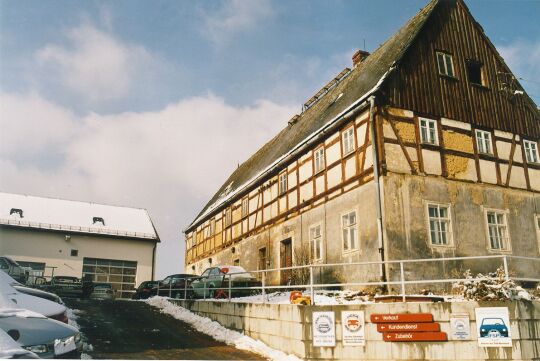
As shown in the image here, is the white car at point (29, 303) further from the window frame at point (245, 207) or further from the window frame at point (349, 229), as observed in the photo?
the window frame at point (245, 207)

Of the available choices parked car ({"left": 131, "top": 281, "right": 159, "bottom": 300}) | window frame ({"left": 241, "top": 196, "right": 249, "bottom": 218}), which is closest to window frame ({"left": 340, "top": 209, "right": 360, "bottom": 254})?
window frame ({"left": 241, "top": 196, "right": 249, "bottom": 218})

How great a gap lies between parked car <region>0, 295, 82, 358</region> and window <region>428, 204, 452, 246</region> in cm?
1146

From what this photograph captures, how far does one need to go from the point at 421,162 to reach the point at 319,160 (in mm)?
4466

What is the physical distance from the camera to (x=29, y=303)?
10359 mm

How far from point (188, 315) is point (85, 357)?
7.31 m

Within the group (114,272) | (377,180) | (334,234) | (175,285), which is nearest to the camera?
(377,180)

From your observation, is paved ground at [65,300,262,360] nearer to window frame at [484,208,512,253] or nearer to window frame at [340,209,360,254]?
window frame at [340,209,360,254]

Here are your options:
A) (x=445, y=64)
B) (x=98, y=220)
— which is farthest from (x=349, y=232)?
(x=98, y=220)

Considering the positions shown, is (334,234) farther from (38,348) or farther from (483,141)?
(38,348)

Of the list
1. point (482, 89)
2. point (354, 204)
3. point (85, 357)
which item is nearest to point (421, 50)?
point (482, 89)

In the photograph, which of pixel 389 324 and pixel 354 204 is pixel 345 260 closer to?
pixel 354 204

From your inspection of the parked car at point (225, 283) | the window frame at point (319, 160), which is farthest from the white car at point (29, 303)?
the window frame at point (319, 160)

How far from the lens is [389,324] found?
1122cm

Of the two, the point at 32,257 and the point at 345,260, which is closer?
the point at 345,260
